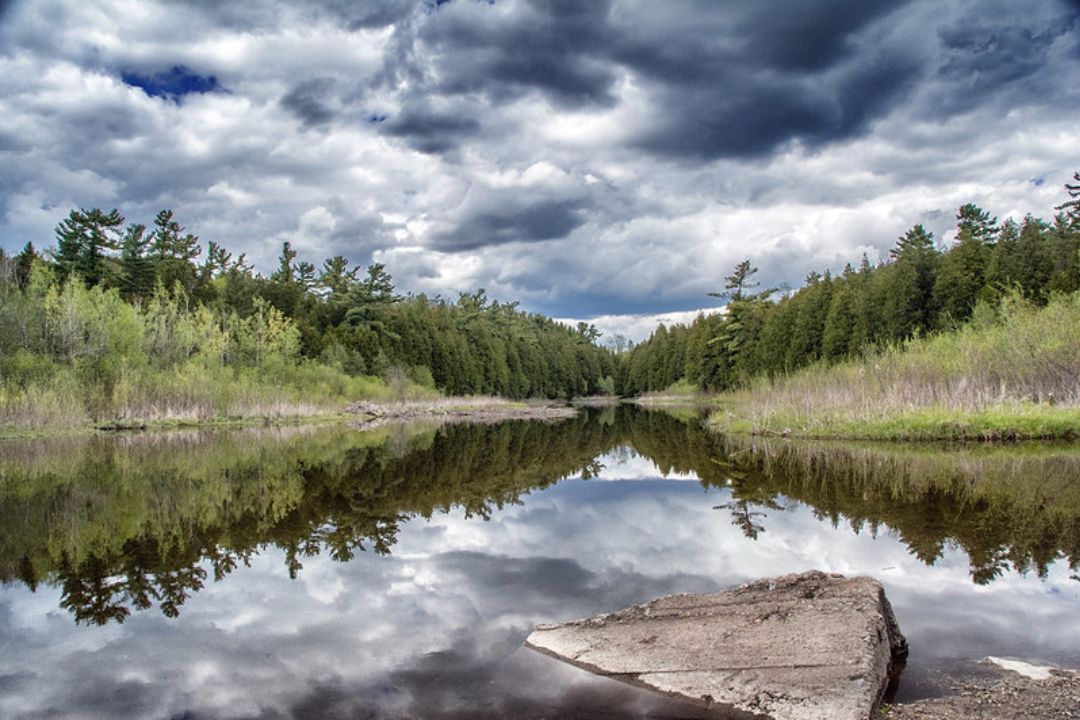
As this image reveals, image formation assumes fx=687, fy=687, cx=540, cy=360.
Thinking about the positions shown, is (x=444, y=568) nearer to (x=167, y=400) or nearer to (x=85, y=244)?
(x=167, y=400)

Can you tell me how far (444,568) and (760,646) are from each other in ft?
13.3

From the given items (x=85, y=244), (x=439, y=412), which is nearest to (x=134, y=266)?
(x=85, y=244)

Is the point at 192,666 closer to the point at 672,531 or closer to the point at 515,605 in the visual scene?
the point at 515,605

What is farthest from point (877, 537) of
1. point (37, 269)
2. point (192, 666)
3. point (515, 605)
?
point (37, 269)

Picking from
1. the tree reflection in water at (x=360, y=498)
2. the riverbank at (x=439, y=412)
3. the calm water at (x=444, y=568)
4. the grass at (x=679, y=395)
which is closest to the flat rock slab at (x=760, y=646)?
the calm water at (x=444, y=568)

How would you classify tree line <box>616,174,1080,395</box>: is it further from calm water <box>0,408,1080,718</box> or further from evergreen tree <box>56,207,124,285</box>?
evergreen tree <box>56,207,124,285</box>

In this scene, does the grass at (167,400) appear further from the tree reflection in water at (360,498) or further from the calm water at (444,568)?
the calm water at (444,568)

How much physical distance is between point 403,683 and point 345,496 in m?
8.37

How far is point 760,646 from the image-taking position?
4.50 metres

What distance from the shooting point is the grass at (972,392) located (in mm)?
18594

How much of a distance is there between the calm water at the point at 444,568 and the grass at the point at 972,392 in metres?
2.55

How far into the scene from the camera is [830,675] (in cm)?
403

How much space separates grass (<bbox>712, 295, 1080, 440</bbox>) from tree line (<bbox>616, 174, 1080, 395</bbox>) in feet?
13.2

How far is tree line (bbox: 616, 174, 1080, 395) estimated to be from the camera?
40500mm
